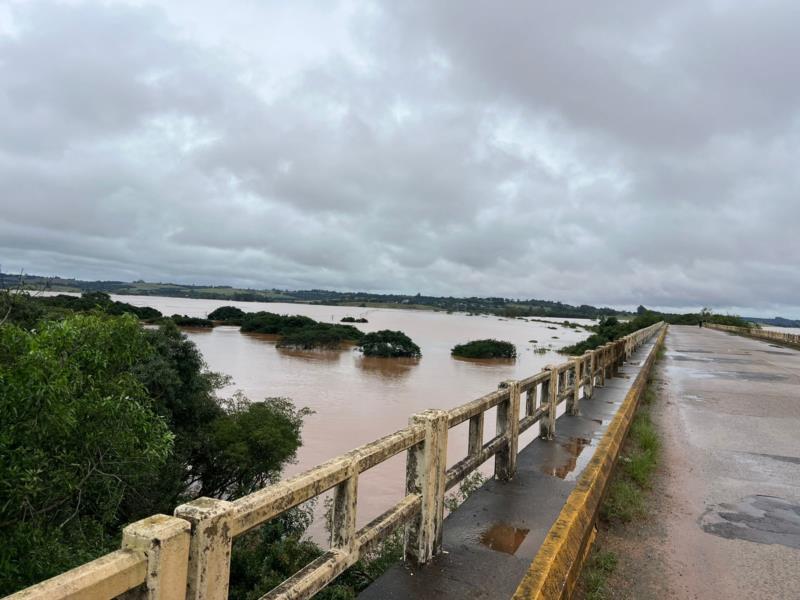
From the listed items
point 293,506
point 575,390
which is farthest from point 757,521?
point 293,506

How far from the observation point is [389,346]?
47844 mm

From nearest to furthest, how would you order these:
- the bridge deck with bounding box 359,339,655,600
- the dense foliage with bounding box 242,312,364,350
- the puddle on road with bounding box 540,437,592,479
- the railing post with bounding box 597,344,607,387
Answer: the bridge deck with bounding box 359,339,655,600 < the puddle on road with bounding box 540,437,592,479 < the railing post with bounding box 597,344,607,387 < the dense foliage with bounding box 242,312,364,350

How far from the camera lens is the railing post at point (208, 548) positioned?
215cm

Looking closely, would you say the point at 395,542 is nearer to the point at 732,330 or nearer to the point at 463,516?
the point at 463,516

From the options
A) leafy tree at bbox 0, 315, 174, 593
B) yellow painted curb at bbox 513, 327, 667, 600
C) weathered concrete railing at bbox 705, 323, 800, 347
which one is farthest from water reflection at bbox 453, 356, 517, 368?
leafy tree at bbox 0, 315, 174, 593

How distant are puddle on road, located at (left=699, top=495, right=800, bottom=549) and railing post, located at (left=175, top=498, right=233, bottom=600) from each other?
552cm

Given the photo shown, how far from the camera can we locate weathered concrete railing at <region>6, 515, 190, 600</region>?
175cm

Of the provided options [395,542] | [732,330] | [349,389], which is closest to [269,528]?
[395,542]

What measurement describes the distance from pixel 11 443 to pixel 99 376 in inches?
53.1

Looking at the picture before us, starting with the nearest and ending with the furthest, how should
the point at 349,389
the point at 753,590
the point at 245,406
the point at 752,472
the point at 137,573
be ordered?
1. the point at 137,573
2. the point at 753,590
3. the point at 752,472
4. the point at 245,406
5. the point at 349,389

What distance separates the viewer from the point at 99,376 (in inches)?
250

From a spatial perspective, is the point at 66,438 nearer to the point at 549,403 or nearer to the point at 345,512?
the point at 345,512

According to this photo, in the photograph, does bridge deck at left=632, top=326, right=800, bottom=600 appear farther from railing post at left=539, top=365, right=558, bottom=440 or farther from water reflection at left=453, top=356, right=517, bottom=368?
water reflection at left=453, top=356, right=517, bottom=368

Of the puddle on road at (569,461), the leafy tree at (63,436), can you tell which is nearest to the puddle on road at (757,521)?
the puddle on road at (569,461)
